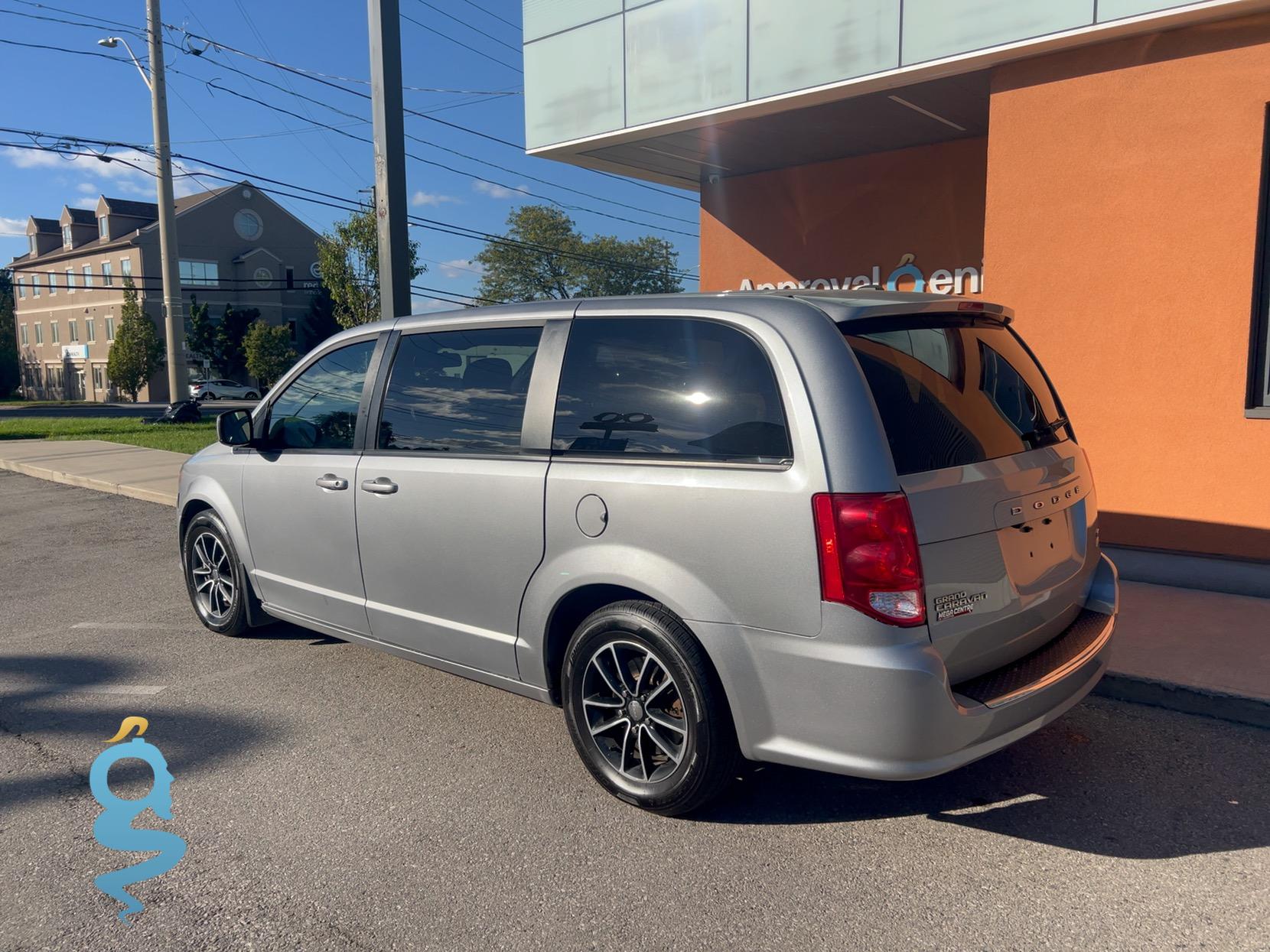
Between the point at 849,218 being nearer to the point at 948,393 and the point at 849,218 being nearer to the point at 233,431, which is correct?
the point at 233,431

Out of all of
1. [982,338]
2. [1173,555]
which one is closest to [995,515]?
[982,338]

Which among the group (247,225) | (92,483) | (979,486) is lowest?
(92,483)

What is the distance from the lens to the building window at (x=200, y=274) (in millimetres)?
61781

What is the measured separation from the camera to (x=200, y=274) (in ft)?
205

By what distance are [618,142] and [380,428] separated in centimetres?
615

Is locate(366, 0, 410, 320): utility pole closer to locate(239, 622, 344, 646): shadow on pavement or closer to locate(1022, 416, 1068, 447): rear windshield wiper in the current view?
locate(239, 622, 344, 646): shadow on pavement

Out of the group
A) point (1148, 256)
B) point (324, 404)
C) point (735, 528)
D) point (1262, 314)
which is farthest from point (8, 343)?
point (735, 528)

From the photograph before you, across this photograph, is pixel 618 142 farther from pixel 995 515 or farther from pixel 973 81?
pixel 995 515

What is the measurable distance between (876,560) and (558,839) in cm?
145

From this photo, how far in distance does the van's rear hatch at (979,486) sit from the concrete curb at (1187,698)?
105 cm

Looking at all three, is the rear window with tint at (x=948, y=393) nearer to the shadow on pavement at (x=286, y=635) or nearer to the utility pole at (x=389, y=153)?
the shadow on pavement at (x=286, y=635)

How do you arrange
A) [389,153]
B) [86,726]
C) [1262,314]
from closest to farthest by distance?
[86,726] < [1262,314] < [389,153]

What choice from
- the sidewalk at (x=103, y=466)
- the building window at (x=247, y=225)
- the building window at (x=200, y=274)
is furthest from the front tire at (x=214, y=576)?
the building window at (x=247, y=225)

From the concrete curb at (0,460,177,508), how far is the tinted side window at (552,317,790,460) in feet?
28.2
